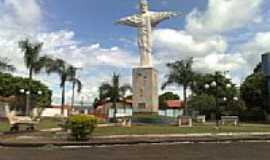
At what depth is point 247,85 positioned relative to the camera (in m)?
66.4

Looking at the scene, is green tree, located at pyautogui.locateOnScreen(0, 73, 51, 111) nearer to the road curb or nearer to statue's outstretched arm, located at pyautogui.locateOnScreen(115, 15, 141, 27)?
statue's outstretched arm, located at pyautogui.locateOnScreen(115, 15, 141, 27)

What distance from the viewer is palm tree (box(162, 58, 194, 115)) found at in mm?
66688

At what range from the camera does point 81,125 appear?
806 inches

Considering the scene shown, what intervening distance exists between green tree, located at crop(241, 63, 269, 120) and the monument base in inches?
990

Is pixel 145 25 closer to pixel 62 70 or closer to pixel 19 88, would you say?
pixel 62 70

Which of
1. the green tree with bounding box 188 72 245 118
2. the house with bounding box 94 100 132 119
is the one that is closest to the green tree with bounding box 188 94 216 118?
the green tree with bounding box 188 72 245 118

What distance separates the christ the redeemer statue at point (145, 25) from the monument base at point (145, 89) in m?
0.91

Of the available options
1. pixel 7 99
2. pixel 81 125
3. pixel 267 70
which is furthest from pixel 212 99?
pixel 81 125

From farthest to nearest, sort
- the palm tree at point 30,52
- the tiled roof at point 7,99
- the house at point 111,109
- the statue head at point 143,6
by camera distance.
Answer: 1. the house at point 111,109
2. the tiled roof at point 7,99
3. the palm tree at point 30,52
4. the statue head at point 143,6

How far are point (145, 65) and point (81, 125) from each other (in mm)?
24483

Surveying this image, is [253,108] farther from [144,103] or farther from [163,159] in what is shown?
[163,159]

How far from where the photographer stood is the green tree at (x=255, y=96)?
64.0 metres

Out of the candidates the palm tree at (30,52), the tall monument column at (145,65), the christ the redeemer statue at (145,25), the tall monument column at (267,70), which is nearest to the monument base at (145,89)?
the tall monument column at (145,65)

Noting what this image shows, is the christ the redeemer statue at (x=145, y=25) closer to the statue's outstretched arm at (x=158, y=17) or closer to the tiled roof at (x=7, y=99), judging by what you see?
the statue's outstretched arm at (x=158, y=17)
